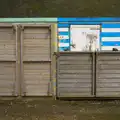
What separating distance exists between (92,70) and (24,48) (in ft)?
6.99

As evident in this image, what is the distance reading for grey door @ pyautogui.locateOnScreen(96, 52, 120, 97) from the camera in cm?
1098

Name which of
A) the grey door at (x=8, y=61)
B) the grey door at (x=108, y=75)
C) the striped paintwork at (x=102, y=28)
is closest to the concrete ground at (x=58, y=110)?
the grey door at (x=108, y=75)

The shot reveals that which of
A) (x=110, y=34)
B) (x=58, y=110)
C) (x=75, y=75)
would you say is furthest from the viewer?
(x=110, y=34)

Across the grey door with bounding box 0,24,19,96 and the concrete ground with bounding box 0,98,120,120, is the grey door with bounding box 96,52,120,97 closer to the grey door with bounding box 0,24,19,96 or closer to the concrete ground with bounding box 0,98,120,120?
the concrete ground with bounding box 0,98,120,120

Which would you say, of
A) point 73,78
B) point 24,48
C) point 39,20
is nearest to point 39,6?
point 39,20

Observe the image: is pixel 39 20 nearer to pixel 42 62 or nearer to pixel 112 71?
pixel 42 62

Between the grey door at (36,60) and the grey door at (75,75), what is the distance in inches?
14.4

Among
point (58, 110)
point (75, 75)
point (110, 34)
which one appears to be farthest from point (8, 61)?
point (110, 34)

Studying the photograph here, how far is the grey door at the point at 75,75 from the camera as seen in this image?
11.0 meters

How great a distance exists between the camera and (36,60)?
36.2ft

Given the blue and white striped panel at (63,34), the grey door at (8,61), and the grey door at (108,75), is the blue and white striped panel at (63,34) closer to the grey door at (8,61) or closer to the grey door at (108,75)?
the grey door at (108,75)

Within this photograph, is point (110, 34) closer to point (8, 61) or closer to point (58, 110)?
point (58, 110)

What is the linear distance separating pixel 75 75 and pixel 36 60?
1245 millimetres

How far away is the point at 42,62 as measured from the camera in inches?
435
